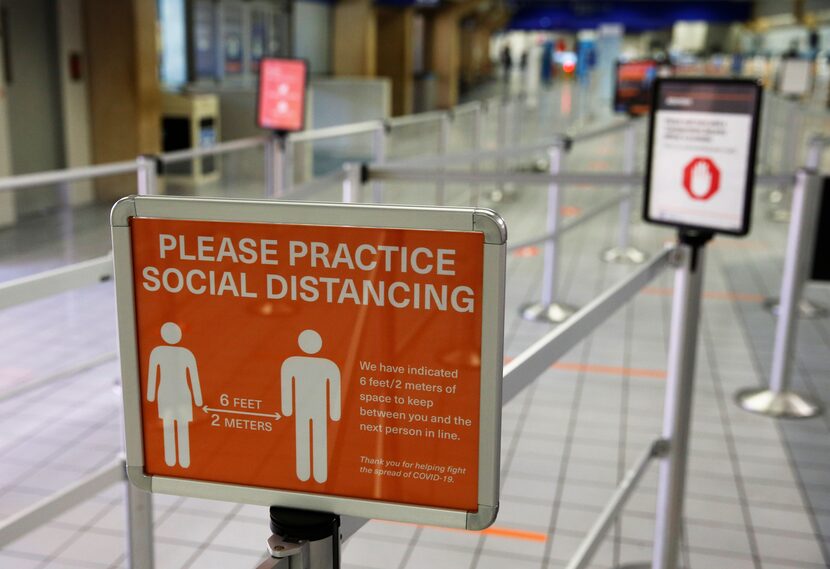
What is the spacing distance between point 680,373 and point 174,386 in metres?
1.91

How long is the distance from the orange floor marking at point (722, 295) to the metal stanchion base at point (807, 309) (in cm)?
16

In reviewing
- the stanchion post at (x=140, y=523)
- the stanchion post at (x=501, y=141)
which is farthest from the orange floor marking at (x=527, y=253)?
the stanchion post at (x=140, y=523)

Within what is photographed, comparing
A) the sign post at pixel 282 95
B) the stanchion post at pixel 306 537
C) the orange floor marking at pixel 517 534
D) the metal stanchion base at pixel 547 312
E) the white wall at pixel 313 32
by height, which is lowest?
the orange floor marking at pixel 517 534

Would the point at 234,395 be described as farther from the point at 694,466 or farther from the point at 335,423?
the point at 694,466

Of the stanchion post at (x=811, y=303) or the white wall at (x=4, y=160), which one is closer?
the stanchion post at (x=811, y=303)

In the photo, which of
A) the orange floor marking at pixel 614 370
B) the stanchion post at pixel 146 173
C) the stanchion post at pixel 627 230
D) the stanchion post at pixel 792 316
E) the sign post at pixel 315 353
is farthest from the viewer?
the stanchion post at pixel 627 230

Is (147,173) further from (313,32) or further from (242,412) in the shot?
(313,32)

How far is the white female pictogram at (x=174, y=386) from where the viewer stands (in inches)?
44.0

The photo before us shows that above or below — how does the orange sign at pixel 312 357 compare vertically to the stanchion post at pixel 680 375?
above

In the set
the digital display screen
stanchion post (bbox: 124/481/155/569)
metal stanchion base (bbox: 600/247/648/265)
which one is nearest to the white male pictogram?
stanchion post (bbox: 124/481/155/569)

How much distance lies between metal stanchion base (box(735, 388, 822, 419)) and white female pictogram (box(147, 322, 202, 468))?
14.7 feet

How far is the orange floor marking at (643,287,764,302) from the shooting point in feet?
24.2

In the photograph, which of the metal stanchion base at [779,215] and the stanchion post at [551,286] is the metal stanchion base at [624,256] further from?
the metal stanchion base at [779,215]

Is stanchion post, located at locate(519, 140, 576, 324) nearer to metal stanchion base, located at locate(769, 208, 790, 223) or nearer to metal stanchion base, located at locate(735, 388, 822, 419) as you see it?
metal stanchion base, located at locate(735, 388, 822, 419)
